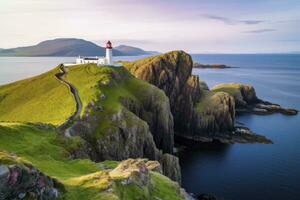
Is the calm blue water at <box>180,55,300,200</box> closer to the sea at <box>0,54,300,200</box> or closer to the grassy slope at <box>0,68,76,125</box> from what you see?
the sea at <box>0,54,300,200</box>

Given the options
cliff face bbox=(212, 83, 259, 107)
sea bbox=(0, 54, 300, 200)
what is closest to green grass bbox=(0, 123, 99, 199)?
sea bbox=(0, 54, 300, 200)

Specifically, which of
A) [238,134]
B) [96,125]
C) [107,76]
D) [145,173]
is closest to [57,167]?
[145,173]

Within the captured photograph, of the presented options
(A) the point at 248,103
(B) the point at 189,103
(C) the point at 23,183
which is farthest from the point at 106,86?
(A) the point at 248,103

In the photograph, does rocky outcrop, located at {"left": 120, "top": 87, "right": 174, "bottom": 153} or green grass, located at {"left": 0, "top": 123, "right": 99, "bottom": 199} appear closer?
green grass, located at {"left": 0, "top": 123, "right": 99, "bottom": 199}

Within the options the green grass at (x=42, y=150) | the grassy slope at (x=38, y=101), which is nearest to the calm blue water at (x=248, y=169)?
the grassy slope at (x=38, y=101)

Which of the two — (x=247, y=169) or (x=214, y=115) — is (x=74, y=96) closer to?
(x=247, y=169)

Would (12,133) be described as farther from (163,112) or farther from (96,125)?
(163,112)

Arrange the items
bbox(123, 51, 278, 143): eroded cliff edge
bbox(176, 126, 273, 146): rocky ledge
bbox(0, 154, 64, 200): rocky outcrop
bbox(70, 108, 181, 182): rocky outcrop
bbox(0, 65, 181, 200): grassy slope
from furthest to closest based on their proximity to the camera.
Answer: bbox(123, 51, 278, 143): eroded cliff edge
bbox(176, 126, 273, 146): rocky ledge
bbox(70, 108, 181, 182): rocky outcrop
bbox(0, 65, 181, 200): grassy slope
bbox(0, 154, 64, 200): rocky outcrop
